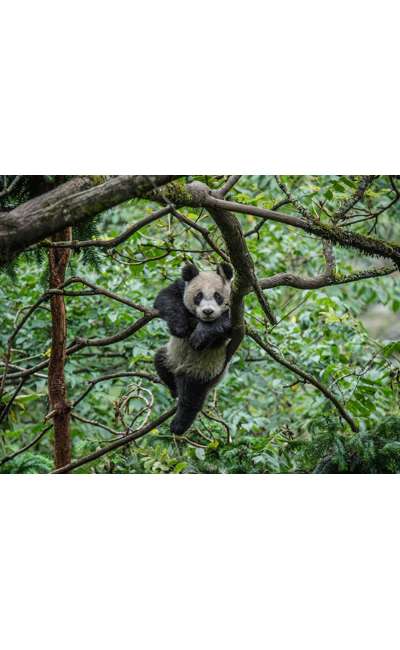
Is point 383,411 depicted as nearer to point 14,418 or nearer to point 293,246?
point 293,246

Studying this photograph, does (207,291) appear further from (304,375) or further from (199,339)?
(304,375)

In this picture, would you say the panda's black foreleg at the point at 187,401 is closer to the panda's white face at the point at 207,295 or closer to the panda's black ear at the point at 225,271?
the panda's white face at the point at 207,295

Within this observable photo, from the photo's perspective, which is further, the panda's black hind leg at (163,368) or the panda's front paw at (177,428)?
the panda's black hind leg at (163,368)

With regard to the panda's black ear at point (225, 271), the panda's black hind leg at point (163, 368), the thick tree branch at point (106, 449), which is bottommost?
the thick tree branch at point (106, 449)

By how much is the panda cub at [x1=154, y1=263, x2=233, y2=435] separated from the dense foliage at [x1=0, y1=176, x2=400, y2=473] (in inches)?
7.2

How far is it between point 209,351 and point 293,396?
1433 millimetres

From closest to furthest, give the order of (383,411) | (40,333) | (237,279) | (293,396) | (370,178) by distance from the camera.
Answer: (237,279) < (370,178) < (383,411) < (40,333) < (293,396)

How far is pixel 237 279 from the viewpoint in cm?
298

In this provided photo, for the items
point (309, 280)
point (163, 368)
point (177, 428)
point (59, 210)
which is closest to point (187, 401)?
point (177, 428)

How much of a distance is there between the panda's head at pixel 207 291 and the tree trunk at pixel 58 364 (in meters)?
0.67

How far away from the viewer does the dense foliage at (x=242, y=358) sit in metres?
3.66

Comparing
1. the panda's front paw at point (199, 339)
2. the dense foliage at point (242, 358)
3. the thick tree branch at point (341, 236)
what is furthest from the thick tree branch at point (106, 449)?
the thick tree branch at point (341, 236)

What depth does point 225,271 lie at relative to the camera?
11.7ft
